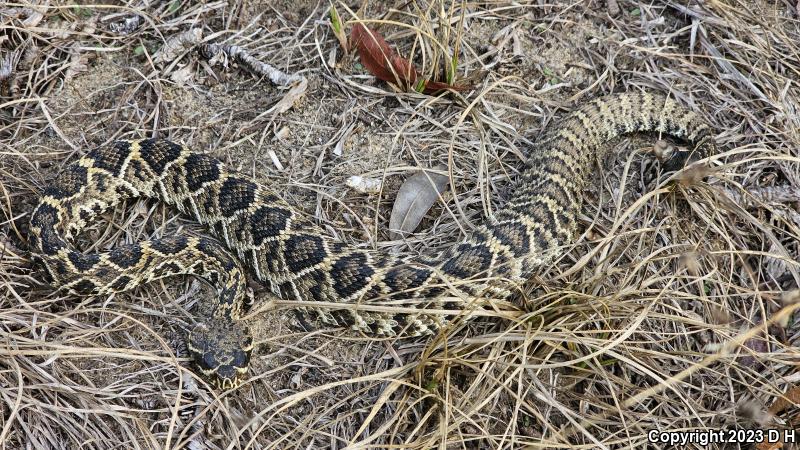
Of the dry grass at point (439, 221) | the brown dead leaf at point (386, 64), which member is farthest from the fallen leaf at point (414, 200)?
the brown dead leaf at point (386, 64)

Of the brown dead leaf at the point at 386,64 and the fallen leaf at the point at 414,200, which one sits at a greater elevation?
the brown dead leaf at the point at 386,64

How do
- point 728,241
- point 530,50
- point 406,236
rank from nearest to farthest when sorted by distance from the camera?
point 728,241 → point 406,236 → point 530,50

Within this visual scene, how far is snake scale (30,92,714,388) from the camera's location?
16.7ft

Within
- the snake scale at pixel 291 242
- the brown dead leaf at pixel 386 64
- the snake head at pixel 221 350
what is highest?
the brown dead leaf at pixel 386 64

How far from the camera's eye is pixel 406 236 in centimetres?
566

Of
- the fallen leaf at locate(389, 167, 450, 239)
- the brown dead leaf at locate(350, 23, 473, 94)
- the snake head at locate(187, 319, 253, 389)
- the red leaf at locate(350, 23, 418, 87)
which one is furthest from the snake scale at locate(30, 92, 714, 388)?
the red leaf at locate(350, 23, 418, 87)

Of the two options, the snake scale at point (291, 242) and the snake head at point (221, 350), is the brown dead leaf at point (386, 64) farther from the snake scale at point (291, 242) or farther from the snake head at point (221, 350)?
the snake head at point (221, 350)

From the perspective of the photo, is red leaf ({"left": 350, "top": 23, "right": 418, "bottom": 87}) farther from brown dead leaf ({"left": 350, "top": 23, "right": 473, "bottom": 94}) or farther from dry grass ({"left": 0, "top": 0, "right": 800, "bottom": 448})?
dry grass ({"left": 0, "top": 0, "right": 800, "bottom": 448})

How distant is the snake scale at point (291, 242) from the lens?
5.09 m

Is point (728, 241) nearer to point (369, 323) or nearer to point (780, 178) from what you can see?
point (780, 178)

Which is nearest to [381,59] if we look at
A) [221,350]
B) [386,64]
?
[386,64]

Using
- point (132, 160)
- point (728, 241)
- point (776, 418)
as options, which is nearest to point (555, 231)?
point (728, 241)

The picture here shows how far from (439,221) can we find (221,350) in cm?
199

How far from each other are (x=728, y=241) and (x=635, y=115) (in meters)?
1.41
